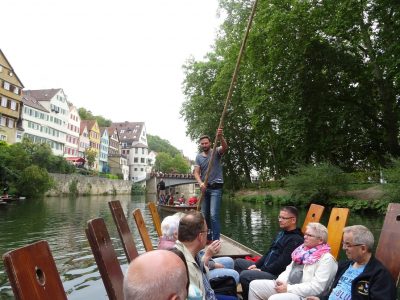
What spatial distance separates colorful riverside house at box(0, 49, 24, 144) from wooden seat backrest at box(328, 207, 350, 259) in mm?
45605

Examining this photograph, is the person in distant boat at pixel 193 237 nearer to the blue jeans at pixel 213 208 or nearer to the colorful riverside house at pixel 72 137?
the blue jeans at pixel 213 208

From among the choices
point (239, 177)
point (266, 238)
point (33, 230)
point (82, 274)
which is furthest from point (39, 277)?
point (239, 177)

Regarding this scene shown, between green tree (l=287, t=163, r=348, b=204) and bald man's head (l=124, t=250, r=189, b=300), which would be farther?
green tree (l=287, t=163, r=348, b=204)

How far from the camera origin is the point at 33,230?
15.0m

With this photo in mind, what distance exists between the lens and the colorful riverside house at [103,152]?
77.6 meters

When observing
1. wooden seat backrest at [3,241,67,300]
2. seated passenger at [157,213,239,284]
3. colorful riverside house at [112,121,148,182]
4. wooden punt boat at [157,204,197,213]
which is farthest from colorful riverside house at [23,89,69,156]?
wooden seat backrest at [3,241,67,300]

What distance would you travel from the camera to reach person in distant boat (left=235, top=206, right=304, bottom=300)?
14.7 feet

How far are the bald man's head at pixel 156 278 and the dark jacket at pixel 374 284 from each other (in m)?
2.25

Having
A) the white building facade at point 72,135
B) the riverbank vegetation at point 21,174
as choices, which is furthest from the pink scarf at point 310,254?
the white building facade at point 72,135

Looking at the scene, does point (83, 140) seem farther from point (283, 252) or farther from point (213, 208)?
point (283, 252)

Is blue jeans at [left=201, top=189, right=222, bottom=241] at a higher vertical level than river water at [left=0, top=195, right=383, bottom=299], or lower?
higher

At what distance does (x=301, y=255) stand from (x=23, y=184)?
35.9 meters

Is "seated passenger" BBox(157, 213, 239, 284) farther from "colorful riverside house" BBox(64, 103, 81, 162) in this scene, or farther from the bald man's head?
"colorful riverside house" BBox(64, 103, 81, 162)

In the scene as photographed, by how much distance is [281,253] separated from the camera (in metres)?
4.70
